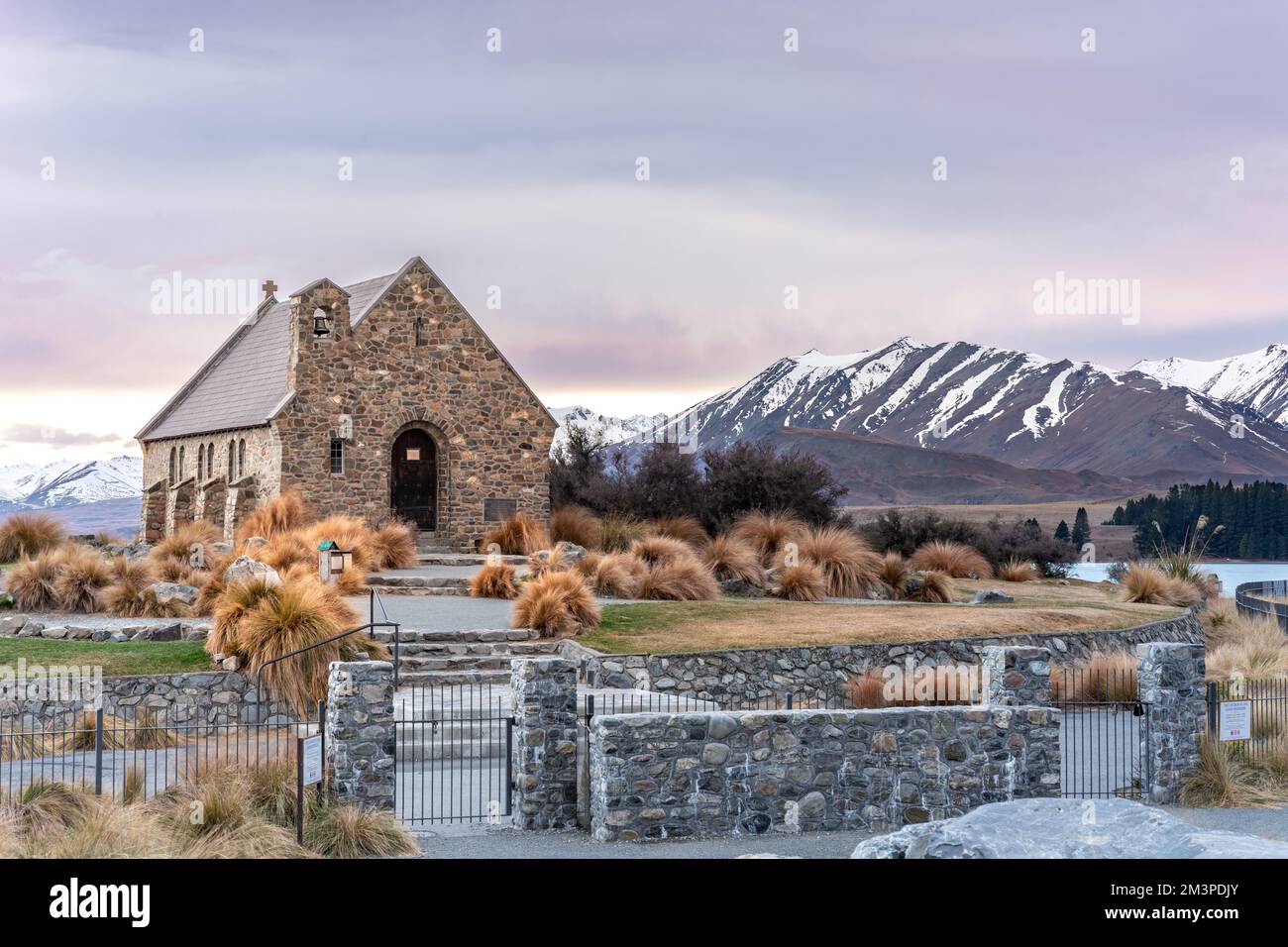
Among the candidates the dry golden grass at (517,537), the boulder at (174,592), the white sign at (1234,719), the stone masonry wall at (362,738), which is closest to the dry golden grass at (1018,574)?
the dry golden grass at (517,537)

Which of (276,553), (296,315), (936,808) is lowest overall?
(936,808)

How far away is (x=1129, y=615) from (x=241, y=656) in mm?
20951

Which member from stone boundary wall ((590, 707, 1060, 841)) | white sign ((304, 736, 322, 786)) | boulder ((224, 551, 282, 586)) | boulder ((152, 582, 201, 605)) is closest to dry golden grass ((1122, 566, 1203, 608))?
boulder ((224, 551, 282, 586))

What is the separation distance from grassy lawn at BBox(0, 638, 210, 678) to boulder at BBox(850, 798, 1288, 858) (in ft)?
43.0

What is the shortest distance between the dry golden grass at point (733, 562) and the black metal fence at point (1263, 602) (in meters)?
14.4

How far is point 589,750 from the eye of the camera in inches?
572

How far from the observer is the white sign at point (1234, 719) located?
16.4 metres

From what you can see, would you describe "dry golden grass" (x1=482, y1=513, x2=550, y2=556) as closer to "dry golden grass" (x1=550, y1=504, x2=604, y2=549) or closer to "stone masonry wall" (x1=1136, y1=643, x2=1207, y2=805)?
"dry golden grass" (x1=550, y1=504, x2=604, y2=549)

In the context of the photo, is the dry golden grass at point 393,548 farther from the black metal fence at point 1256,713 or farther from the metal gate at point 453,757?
the black metal fence at point 1256,713

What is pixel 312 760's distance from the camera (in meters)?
13.2

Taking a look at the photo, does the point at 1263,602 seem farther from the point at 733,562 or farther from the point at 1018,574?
the point at 733,562

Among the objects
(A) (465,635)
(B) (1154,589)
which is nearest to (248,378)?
(A) (465,635)
